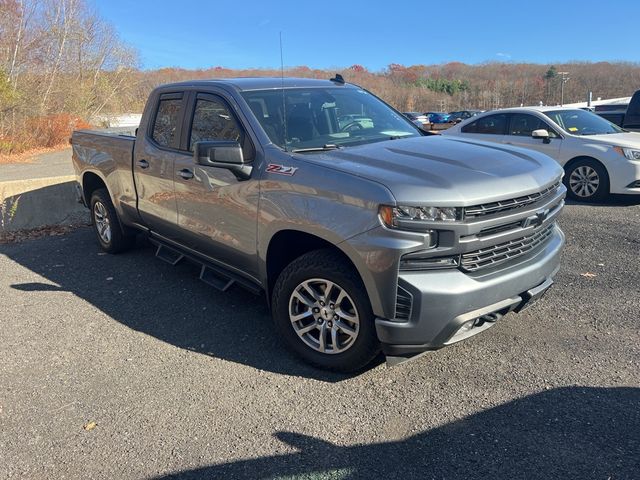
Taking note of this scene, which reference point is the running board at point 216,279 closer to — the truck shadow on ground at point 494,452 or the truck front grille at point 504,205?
the truck shadow on ground at point 494,452

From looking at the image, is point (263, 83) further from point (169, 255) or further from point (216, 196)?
point (169, 255)

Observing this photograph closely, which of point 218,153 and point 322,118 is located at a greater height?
point 322,118

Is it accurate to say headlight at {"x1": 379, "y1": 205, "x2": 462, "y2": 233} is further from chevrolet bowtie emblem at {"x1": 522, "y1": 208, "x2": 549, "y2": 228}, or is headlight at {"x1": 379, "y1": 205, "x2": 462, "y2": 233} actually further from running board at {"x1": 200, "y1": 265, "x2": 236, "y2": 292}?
running board at {"x1": 200, "y1": 265, "x2": 236, "y2": 292}

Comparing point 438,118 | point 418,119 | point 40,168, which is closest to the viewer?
point 418,119

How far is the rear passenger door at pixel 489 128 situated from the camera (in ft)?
31.6

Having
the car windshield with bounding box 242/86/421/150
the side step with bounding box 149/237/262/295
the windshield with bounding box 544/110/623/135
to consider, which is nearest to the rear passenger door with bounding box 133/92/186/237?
the side step with bounding box 149/237/262/295

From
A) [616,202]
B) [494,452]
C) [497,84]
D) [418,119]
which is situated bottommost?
[494,452]

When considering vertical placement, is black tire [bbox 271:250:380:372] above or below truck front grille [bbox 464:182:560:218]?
below

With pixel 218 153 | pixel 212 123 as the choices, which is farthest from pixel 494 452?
pixel 212 123

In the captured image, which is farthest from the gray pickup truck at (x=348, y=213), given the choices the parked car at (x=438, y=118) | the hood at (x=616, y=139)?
the parked car at (x=438, y=118)

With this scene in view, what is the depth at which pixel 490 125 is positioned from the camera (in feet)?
32.2

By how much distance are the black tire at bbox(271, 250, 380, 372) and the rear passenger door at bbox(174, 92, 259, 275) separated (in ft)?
1.38

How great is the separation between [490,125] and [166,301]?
7.54 m

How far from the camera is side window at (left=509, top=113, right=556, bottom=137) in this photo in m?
9.20
